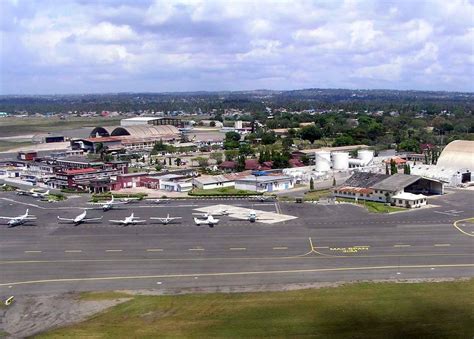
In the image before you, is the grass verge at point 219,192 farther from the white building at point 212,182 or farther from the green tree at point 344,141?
the green tree at point 344,141

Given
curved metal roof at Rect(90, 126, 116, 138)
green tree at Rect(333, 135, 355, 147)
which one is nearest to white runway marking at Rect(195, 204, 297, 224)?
green tree at Rect(333, 135, 355, 147)

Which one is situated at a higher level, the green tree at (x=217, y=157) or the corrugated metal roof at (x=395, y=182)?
the corrugated metal roof at (x=395, y=182)

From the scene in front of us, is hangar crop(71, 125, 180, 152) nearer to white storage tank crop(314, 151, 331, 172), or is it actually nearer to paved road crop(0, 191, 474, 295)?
white storage tank crop(314, 151, 331, 172)

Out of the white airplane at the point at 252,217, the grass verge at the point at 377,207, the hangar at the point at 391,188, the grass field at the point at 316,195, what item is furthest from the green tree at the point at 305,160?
the white airplane at the point at 252,217

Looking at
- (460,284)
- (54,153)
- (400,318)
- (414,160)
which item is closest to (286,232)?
(460,284)

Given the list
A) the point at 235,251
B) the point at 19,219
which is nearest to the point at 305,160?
the point at 19,219

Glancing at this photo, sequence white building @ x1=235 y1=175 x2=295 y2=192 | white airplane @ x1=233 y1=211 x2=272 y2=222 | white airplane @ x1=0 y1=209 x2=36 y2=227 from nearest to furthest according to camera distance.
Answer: white airplane @ x1=0 y1=209 x2=36 y2=227 < white airplane @ x1=233 y1=211 x2=272 y2=222 < white building @ x1=235 y1=175 x2=295 y2=192

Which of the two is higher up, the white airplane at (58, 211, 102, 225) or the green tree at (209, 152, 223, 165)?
the white airplane at (58, 211, 102, 225)
